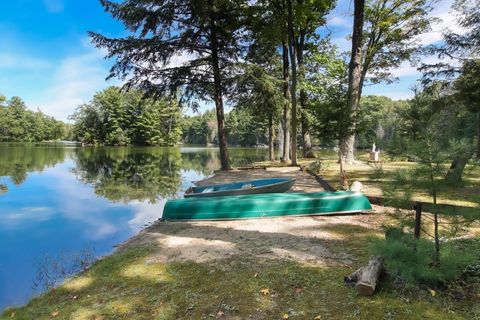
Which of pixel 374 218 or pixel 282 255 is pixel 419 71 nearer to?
pixel 374 218

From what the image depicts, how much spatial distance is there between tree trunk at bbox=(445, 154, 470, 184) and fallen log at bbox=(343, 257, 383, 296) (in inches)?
44.1

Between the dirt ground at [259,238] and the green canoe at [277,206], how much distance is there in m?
0.16

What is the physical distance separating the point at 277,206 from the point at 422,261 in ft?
13.4

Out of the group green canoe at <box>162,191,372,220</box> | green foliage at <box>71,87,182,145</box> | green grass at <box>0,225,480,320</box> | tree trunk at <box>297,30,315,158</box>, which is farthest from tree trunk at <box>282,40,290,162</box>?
green foliage at <box>71,87,182,145</box>

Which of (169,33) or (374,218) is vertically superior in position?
(169,33)

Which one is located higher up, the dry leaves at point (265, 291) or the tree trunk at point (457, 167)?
the tree trunk at point (457, 167)

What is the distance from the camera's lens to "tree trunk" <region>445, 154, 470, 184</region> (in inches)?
116

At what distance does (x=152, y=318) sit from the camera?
3424 mm

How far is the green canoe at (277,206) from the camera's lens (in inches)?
271

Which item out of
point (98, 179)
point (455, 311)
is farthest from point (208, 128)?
point (455, 311)

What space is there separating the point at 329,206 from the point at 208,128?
103938 millimetres

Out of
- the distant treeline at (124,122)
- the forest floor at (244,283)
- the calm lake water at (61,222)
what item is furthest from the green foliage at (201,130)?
the forest floor at (244,283)

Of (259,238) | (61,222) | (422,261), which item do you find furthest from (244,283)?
(61,222)

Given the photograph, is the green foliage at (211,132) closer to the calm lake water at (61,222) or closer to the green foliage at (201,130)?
the green foliage at (201,130)
